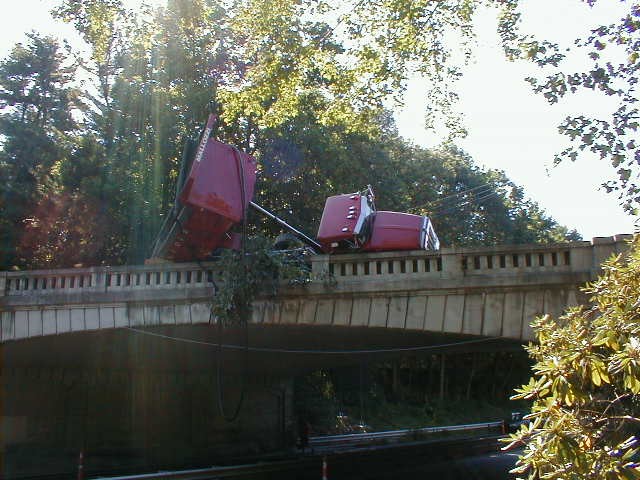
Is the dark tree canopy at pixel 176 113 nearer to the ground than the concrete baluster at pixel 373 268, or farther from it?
farther from it

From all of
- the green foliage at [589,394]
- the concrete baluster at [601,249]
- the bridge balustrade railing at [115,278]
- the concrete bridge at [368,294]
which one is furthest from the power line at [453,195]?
the green foliage at [589,394]

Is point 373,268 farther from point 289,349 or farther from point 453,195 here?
point 453,195

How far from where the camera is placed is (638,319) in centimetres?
537

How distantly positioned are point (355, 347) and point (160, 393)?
25.9ft

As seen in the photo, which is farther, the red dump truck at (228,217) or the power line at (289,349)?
the power line at (289,349)

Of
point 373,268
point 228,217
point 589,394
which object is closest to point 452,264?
point 373,268

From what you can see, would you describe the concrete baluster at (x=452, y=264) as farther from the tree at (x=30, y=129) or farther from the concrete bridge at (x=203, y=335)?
the tree at (x=30, y=129)

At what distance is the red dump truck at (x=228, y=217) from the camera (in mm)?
14969

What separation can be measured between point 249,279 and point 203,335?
4.03m

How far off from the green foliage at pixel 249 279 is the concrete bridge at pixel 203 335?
30 cm

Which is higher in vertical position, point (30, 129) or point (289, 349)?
point (30, 129)

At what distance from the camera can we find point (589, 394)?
5.80 metres

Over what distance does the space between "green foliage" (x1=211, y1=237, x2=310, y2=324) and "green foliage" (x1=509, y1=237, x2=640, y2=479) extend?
28.1ft

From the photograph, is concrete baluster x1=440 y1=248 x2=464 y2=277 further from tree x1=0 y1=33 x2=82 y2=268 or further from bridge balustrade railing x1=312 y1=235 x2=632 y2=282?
tree x1=0 y1=33 x2=82 y2=268
